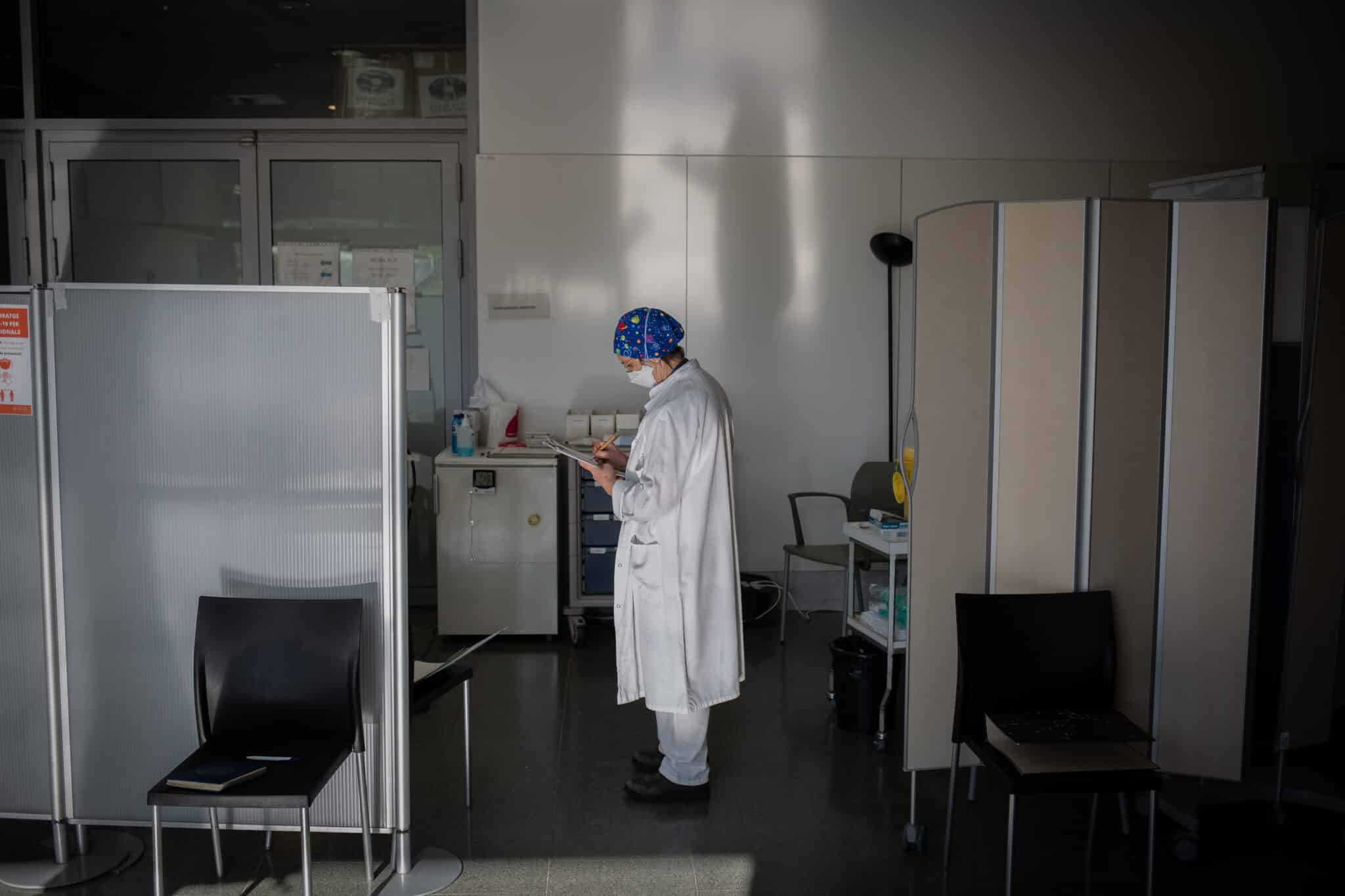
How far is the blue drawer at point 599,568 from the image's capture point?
506cm

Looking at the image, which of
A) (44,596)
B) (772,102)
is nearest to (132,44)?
(772,102)

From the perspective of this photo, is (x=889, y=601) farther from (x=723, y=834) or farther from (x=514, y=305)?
(x=514, y=305)

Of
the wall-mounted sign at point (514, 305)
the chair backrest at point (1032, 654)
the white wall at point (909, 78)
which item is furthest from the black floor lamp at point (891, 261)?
the chair backrest at point (1032, 654)

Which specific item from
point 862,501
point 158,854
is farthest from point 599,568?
point 158,854

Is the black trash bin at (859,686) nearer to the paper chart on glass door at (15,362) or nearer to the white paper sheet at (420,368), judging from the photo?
the paper chart on glass door at (15,362)

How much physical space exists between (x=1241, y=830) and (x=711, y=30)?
4.26m

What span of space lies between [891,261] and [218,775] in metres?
4.16

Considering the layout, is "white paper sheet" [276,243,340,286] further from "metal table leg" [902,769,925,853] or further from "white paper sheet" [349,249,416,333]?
"metal table leg" [902,769,925,853]

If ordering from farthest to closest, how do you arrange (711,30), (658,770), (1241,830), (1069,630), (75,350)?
1. (711,30)
2. (658,770)
3. (1241,830)
4. (1069,630)
5. (75,350)

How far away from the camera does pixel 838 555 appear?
470 cm

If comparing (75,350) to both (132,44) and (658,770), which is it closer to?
(658,770)

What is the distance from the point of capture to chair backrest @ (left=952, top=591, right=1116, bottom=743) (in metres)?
2.69

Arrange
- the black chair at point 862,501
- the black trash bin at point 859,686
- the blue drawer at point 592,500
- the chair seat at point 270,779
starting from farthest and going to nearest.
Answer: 1. the blue drawer at point 592,500
2. the black chair at point 862,501
3. the black trash bin at point 859,686
4. the chair seat at point 270,779

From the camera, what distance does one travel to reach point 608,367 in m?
5.43
